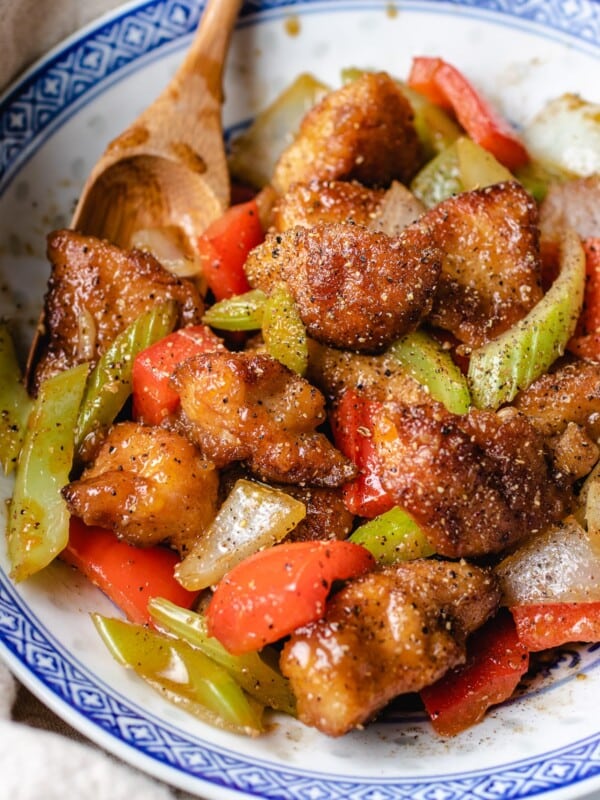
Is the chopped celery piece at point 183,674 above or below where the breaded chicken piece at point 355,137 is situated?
below

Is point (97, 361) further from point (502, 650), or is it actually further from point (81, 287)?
point (502, 650)

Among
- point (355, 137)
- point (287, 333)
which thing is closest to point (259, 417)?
point (287, 333)

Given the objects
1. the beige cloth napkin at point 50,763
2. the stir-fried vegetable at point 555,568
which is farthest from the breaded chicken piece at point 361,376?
the beige cloth napkin at point 50,763

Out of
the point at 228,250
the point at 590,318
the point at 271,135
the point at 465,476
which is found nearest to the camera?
the point at 465,476

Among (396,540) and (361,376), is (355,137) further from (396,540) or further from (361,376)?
(396,540)

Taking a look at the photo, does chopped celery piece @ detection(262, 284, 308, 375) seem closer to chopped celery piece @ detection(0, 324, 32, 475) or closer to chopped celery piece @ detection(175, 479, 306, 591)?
chopped celery piece @ detection(175, 479, 306, 591)

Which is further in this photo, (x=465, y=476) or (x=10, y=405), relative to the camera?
(x=10, y=405)

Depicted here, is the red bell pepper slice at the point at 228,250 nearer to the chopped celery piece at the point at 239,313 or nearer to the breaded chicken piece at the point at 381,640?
the chopped celery piece at the point at 239,313
